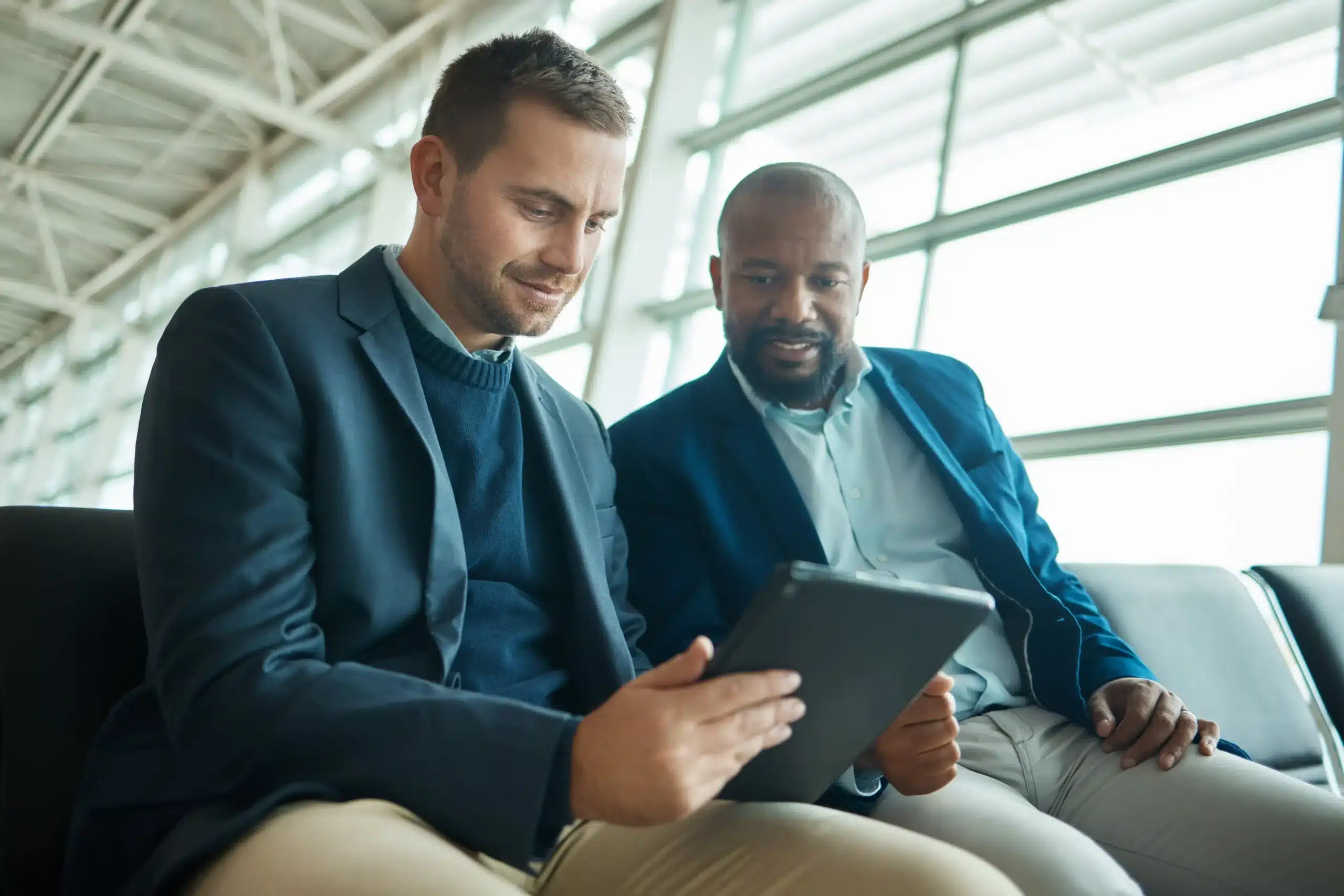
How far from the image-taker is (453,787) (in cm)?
103

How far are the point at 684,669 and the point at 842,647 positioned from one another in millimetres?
141

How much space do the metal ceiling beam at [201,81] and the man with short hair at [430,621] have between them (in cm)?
910

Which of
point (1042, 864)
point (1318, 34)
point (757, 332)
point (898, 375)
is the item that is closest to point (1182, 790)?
point (1042, 864)

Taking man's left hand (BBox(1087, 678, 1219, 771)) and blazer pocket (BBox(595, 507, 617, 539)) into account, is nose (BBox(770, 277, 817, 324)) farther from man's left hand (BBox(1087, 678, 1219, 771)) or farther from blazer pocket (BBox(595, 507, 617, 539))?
man's left hand (BBox(1087, 678, 1219, 771))

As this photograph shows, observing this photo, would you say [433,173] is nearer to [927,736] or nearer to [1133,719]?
[927,736]

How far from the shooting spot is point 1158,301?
383cm

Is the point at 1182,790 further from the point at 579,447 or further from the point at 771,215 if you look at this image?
the point at 771,215

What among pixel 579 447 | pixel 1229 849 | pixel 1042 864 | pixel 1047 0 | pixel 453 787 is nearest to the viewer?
pixel 453 787

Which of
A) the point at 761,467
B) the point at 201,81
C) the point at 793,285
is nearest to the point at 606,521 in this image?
the point at 761,467

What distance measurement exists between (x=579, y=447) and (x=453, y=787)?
759mm

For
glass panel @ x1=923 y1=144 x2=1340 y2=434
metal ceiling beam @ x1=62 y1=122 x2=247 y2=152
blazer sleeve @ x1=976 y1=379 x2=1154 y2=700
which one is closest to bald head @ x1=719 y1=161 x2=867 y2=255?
blazer sleeve @ x1=976 y1=379 x2=1154 y2=700

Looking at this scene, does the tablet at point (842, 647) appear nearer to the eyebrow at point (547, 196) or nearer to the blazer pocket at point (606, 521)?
the blazer pocket at point (606, 521)

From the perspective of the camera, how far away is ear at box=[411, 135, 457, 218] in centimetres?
155

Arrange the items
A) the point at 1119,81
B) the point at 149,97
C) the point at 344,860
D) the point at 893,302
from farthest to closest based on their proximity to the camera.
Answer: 1. the point at 149,97
2. the point at 893,302
3. the point at 1119,81
4. the point at 344,860
